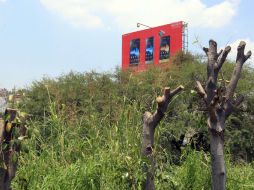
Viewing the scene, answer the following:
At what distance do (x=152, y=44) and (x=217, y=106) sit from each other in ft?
125

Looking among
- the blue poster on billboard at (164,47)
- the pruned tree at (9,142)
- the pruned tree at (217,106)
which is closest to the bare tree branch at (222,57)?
the pruned tree at (217,106)

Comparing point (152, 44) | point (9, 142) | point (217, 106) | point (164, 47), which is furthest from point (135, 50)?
point (9, 142)

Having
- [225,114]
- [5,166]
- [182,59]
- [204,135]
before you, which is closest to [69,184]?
[5,166]

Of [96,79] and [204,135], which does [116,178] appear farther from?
[96,79]

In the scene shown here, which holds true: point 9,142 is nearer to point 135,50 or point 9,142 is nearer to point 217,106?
point 217,106

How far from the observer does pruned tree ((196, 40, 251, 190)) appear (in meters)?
5.02

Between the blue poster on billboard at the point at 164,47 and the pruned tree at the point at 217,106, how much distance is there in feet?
116

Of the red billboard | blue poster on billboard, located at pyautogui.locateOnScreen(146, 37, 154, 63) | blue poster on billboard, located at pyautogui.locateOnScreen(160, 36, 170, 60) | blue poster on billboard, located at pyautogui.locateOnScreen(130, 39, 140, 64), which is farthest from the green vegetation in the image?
blue poster on billboard, located at pyautogui.locateOnScreen(130, 39, 140, 64)

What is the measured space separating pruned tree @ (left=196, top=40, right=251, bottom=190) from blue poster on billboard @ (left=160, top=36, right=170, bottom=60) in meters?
35.3

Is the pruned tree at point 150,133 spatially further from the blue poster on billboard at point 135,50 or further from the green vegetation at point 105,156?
the blue poster on billboard at point 135,50

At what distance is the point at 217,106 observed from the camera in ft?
16.6

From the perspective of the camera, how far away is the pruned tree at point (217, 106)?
5020 mm

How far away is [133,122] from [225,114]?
0.97m

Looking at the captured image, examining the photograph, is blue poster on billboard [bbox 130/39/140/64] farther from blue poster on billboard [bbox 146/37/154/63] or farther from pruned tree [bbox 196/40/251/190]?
pruned tree [bbox 196/40/251/190]
